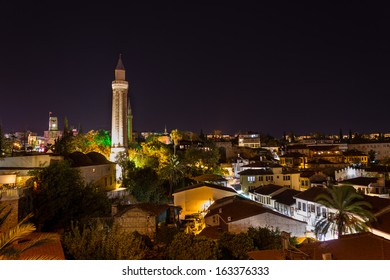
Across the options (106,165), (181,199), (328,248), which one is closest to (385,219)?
(328,248)

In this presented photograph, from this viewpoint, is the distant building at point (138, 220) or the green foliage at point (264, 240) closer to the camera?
the green foliage at point (264, 240)

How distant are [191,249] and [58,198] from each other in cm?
810

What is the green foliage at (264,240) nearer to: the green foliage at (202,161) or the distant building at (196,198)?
the distant building at (196,198)

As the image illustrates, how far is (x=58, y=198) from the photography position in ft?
48.5

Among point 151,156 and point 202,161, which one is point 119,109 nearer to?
point 151,156

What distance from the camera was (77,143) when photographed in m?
37.1

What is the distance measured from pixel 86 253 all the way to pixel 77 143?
3025 centimetres

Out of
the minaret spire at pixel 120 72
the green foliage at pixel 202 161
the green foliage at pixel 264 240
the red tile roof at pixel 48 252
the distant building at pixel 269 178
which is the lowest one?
the green foliage at pixel 264 240

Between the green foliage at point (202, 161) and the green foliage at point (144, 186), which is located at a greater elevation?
→ the green foliage at point (202, 161)

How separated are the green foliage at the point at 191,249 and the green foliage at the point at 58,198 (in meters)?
7.06

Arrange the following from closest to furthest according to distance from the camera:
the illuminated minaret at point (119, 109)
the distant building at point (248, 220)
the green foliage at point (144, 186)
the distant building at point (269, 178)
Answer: the distant building at point (248, 220)
the green foliage at point (144, 186)
the distant building at point (269, 178)
the illuminated minaret at point (119, 109)

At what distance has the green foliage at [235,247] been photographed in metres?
11.4

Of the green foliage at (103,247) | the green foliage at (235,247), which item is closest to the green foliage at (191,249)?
the green foliage at (103,247)
